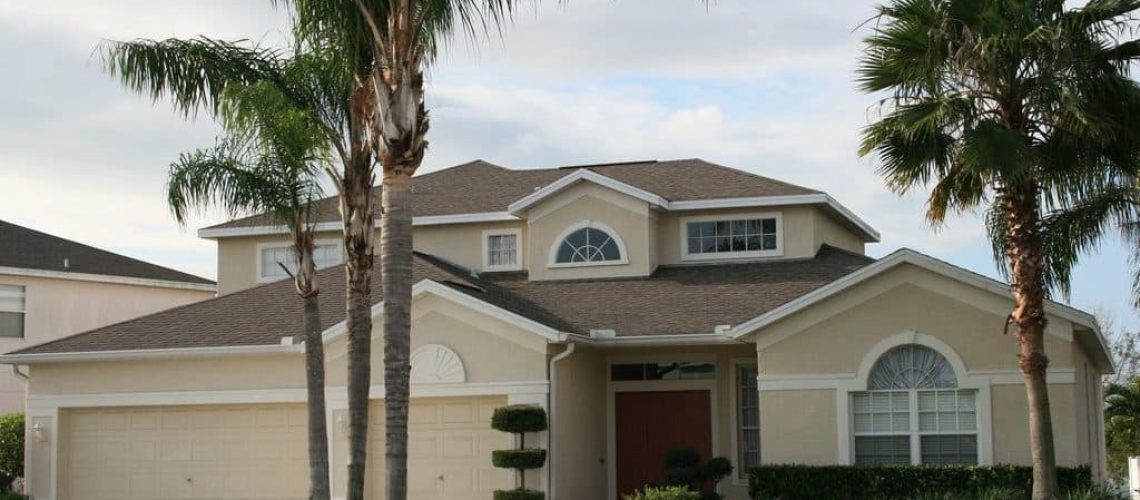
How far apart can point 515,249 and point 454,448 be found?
5704mm

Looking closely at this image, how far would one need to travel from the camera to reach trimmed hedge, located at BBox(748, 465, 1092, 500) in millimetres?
20328

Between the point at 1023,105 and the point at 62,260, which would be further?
the point at 62,260

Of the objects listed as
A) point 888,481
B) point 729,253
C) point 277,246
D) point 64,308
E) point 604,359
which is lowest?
point 888,481

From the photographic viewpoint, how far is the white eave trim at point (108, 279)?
35.4 m

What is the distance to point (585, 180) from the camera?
2745 cm

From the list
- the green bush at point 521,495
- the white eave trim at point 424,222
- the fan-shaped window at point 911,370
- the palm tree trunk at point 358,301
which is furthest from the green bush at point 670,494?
the white eave trim at point 424,222

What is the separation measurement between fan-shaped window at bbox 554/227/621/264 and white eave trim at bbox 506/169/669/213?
0.90 m

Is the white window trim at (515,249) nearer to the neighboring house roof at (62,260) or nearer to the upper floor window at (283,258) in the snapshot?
the upper floor window at (283,258)

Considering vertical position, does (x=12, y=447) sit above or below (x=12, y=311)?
below

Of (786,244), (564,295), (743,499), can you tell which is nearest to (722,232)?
(786,244)

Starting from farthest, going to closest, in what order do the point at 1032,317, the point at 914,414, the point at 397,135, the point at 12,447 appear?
1. the point at 12,447
2. the point at 914,414
3. the point at 1032,317
4. the point at 397,135

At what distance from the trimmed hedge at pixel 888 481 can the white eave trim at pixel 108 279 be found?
1887cm

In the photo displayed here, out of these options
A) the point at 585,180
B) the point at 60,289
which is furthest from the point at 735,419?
the point at 60,289

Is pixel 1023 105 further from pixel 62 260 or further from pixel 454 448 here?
pixel 62 260
